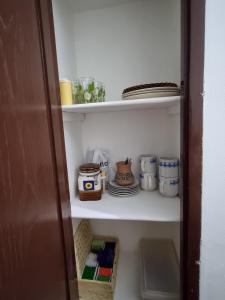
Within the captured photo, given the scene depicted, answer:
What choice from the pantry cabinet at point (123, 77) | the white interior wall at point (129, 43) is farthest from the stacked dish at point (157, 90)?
the white interior wall at point (129, 43)

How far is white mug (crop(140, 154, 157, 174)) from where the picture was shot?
96 centimetres

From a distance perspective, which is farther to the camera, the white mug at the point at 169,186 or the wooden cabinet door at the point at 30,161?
the white mug at the point at 169,186

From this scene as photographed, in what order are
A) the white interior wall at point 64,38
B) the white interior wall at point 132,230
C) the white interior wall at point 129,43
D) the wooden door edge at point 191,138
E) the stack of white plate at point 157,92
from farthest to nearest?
the white interior wall at point 132,230
the white interior wall at point 129,43
the white interior wall at point 64,38
the stack of white plate at point 157,92
the wooden door edge at point 191,138

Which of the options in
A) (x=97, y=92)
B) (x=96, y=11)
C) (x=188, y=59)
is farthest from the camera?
(x=96, y=11)

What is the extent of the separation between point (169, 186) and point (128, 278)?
644 mm

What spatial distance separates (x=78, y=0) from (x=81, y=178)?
96cm

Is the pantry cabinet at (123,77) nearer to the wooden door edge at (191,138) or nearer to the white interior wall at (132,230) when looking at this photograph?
the white interior wall at (132,230)

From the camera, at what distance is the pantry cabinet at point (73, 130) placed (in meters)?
0.44

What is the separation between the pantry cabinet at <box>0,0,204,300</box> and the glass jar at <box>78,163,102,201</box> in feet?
0.15

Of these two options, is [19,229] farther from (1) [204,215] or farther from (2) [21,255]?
(1) [204,215]

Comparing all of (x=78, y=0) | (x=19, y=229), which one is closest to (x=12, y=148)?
(x=19, y=229)

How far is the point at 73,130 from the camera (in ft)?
3.22

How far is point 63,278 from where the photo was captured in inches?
27.3

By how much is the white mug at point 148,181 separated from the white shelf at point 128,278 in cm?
54
